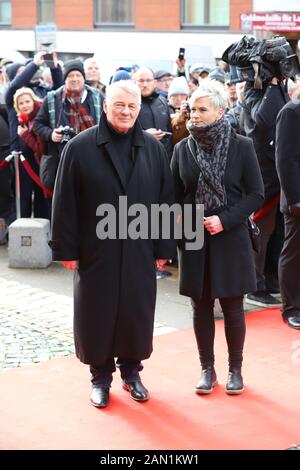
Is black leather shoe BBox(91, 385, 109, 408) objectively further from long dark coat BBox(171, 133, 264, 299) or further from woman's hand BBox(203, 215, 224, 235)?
woman's hand BBox(203, 215, 224, 235)

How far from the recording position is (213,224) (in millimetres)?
5609

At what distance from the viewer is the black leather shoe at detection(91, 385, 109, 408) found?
5.61 metres

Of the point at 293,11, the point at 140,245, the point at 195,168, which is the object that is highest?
the point at 293,11

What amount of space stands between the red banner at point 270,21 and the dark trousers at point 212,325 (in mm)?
15403

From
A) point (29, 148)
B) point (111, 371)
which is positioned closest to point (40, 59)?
point (29, 148)

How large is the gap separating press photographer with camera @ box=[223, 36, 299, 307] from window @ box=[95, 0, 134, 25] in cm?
2003

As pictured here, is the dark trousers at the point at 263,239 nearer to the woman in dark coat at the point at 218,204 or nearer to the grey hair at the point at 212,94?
the woman in dark coat at the point at 218,204

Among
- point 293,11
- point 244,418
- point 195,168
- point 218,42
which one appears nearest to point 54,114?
point 195,168

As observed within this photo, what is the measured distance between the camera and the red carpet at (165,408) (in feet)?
16.7

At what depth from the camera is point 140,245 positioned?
5.47 m

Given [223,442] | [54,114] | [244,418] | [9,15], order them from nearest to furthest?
[223,442] → [244,418] → [54,114] → [9,15]
